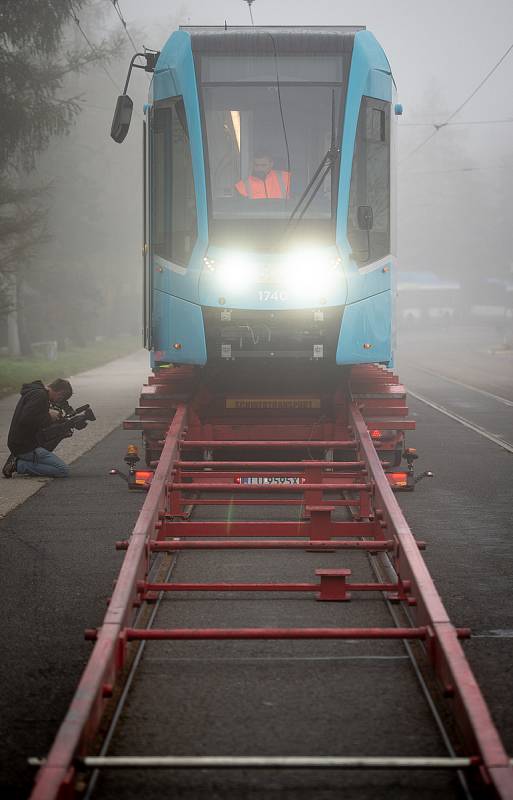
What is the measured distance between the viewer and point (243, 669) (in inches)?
269

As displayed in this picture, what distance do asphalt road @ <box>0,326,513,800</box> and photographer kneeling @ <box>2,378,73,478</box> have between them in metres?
2.63

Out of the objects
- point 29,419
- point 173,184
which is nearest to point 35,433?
point 29,419

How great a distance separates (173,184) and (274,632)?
278 inches

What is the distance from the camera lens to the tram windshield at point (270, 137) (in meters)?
12.7

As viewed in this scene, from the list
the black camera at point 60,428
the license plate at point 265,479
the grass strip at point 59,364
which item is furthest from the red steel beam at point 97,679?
the grass strip at point 59,364

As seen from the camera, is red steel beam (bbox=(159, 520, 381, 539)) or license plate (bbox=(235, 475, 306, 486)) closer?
red steel beam (bbox=(159, 520, 381, 539))

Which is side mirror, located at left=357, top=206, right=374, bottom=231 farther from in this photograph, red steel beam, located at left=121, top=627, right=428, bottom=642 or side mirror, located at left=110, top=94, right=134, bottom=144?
red steel beam, located at left=121, top=627, right=428, bottom=642

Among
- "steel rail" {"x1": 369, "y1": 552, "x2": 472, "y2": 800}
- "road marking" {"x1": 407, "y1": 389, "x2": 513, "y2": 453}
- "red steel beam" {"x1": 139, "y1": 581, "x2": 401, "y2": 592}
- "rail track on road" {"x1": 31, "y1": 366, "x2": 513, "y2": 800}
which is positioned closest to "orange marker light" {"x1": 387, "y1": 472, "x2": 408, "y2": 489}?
"rail track on road" {"x1": 31, "y1": 366, "x2": 513, "y2": 800}

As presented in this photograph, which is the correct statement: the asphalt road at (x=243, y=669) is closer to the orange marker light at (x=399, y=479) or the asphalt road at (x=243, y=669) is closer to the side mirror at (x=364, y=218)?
the orange marker light at (x=399, y=479)

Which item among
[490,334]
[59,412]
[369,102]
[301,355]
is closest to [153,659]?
[301,355]

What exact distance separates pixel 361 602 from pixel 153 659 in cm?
179

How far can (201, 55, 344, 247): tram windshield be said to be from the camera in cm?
1270

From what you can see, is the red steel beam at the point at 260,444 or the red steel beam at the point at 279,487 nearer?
the red steel beam at the point at 279,487

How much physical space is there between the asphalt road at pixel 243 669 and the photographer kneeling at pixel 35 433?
8.64 feet
